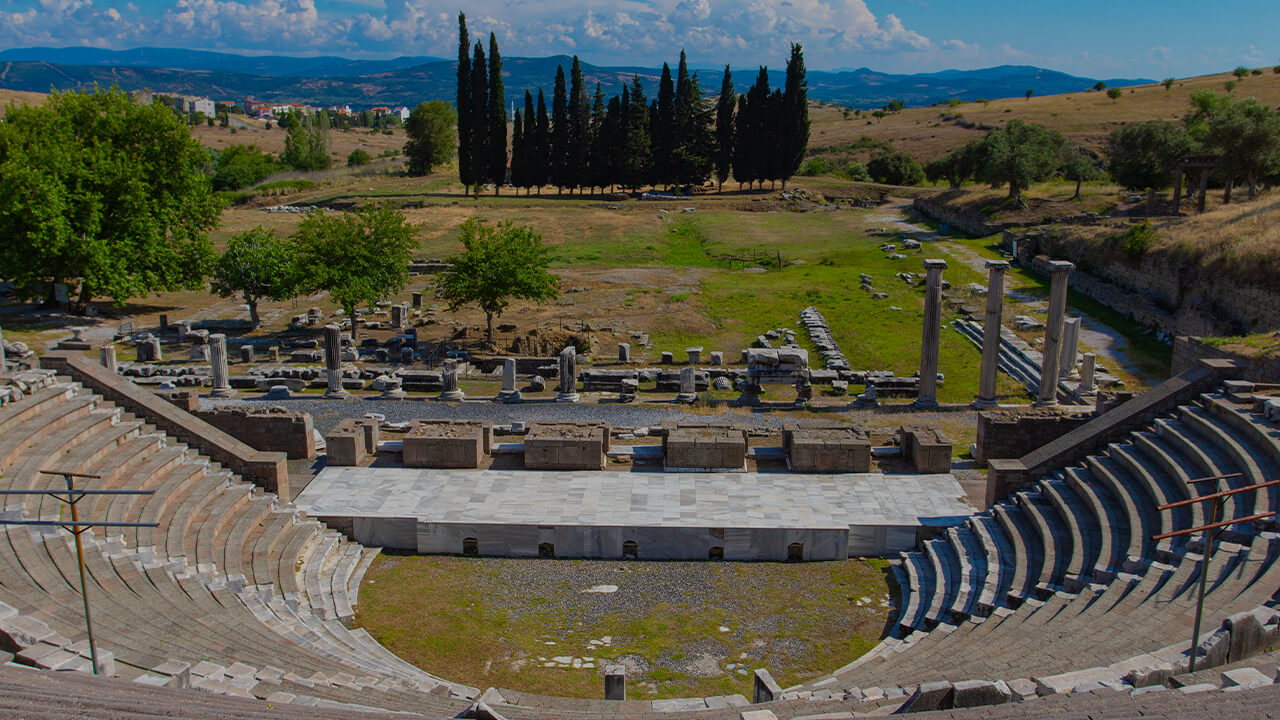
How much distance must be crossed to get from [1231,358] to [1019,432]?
458cm

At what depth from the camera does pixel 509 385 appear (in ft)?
94.2

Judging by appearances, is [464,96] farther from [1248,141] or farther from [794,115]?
[1248,141]

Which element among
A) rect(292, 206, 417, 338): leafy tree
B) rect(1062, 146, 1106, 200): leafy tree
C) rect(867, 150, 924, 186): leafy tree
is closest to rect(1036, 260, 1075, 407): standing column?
rect(292, 206, 417, 338): leafy tree

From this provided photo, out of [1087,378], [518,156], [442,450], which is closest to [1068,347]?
[1087,378]

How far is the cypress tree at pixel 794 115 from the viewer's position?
8119 centimetres

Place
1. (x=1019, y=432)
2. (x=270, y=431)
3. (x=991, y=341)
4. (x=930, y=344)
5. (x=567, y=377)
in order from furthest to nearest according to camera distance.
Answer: (x=567, y=377) < (x=930, y=344) < (x=991, y=341) < (x=270, y=431) < (x=1019, y=432)

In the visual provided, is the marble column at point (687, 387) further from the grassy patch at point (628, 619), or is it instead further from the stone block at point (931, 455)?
the grassy patch at point (628, 619)

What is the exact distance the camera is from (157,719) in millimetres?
8266

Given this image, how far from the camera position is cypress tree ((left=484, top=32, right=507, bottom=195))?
79000 millimetres

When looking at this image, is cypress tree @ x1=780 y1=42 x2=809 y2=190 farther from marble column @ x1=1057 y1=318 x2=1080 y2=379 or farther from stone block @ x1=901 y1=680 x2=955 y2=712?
stone block @ x1=901 y1=680 x2=955 y2=712

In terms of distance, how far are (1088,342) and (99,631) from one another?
1367 inches

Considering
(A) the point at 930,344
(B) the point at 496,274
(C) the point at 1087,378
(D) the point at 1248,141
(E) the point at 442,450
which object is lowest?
(E) the point at 442,450

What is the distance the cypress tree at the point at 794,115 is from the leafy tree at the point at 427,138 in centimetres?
3966

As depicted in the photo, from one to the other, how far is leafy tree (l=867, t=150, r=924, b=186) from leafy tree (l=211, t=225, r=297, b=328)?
69030mm
